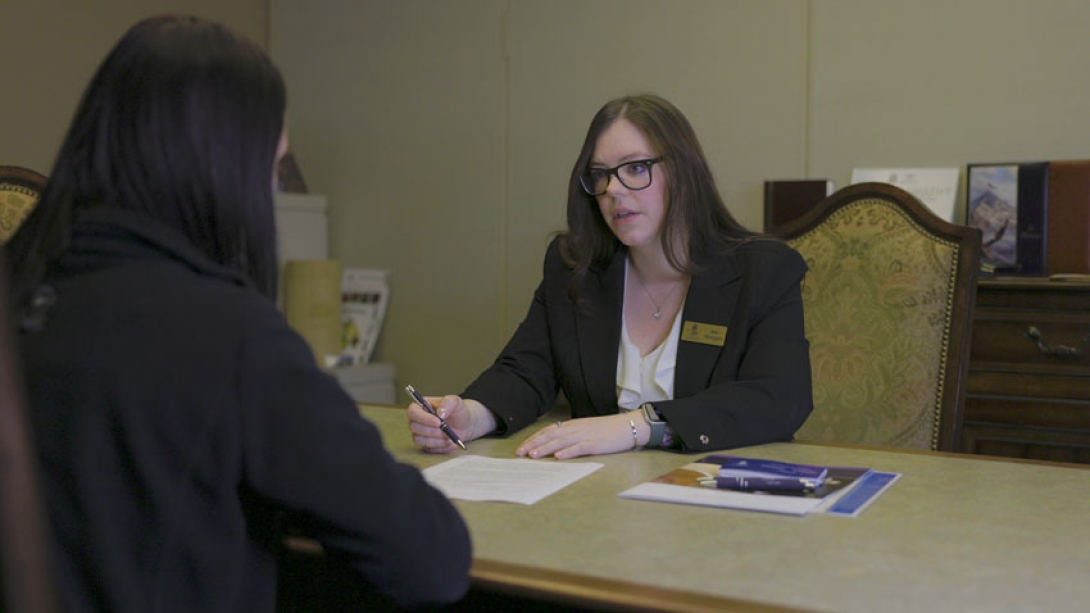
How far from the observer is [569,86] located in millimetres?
4270

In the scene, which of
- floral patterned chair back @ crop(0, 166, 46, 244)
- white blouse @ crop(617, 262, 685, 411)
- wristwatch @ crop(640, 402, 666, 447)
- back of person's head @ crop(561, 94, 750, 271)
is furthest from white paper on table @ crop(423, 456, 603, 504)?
floral patterned chair back @ crop(0, 166, 46, 244)

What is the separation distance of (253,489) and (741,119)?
3111 mm

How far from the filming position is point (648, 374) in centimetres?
234

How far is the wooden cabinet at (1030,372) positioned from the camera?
2920 mm

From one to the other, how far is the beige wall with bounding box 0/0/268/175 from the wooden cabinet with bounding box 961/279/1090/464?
331 cm

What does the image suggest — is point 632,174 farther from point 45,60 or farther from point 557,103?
point 45,60

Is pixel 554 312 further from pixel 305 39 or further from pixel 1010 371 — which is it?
pixel 305 39

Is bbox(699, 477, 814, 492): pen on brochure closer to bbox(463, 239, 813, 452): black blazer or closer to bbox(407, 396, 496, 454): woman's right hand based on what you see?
bbox(463, 239, 813, 452): black blazer

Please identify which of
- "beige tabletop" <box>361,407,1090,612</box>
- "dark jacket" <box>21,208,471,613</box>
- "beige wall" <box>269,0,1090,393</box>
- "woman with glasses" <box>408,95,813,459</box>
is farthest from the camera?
"beige wall" <box>269,0,1090,393</box>

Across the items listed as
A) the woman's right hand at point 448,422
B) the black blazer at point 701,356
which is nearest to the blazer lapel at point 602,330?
the black blazer at point 701,356

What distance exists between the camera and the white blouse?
2314 millimetres

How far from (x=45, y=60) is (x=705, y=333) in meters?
3.17

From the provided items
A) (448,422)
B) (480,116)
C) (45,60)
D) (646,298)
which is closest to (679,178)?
(646,298)

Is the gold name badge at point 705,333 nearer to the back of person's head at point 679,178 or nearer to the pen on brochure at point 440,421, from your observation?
the back of person's head at point 679,178
